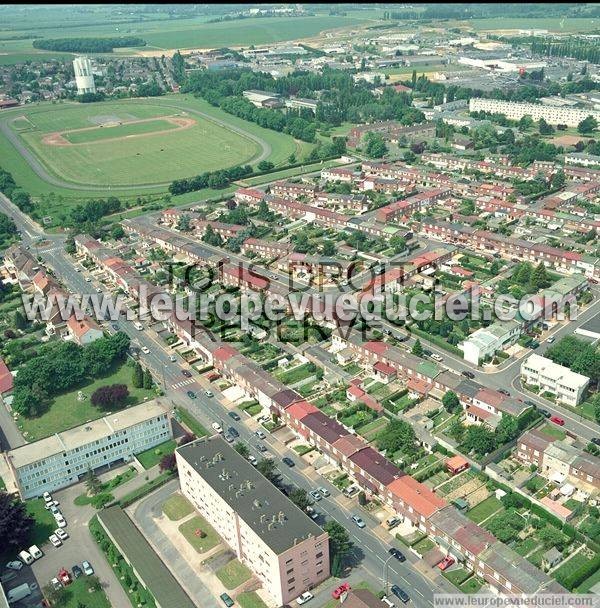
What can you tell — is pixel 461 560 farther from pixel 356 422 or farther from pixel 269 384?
pixel 269 384

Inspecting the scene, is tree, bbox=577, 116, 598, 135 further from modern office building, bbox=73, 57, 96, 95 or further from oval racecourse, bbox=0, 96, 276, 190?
modern office building, bbox=73, 57, 96, 95

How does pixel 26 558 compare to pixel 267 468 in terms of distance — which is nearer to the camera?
pixel 26 558

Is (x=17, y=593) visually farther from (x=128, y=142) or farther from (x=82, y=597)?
(x=128, y=142)

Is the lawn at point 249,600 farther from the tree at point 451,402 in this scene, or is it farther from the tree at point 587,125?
the tree at point 587,125

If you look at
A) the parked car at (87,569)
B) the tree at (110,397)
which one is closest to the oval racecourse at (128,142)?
the tree at (110,397)

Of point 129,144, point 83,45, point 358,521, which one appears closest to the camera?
point 358,521

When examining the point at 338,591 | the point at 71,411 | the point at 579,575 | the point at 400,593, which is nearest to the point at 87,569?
the point at 338,591

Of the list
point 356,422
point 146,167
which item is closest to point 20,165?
point 146,167
